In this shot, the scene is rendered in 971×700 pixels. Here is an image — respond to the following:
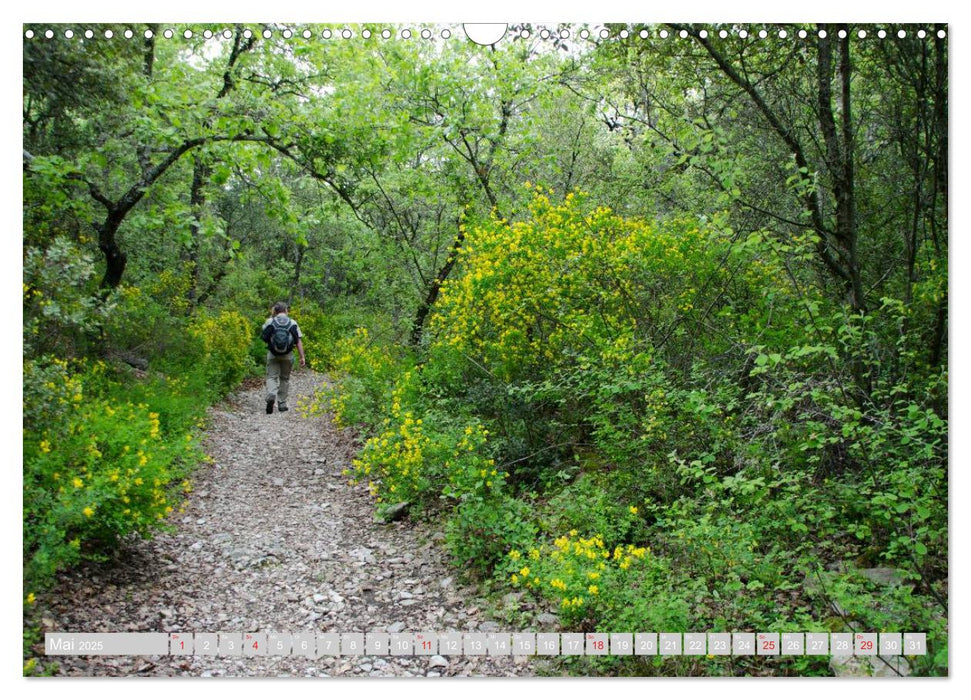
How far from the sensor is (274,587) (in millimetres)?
3760

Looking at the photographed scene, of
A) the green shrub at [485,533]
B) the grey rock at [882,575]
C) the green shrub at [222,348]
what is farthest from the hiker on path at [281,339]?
the grey rock at [882,575]

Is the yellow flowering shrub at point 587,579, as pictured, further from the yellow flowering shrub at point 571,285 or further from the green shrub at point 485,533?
the yellow flowering shrub at point 571,285

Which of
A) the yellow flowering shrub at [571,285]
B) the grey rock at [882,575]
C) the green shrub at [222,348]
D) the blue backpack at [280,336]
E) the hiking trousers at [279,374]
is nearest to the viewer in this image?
the grey rock at [882,575]

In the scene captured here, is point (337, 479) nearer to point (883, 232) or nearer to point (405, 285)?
point (405, 285)

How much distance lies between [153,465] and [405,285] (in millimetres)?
6079

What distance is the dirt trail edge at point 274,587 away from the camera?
236 centimetres

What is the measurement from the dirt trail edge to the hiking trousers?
322cm

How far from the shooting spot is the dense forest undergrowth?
3012 mm

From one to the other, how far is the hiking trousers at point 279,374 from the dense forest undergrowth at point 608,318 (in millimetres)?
1179

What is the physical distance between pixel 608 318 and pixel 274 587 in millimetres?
3564

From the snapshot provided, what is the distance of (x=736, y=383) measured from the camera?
4188mm

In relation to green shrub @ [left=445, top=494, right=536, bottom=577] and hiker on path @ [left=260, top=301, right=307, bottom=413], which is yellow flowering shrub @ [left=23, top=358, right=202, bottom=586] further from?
hiker on path @ [left=260, top=301, right=307, bottom=413]

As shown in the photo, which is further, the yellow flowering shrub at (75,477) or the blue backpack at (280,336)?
the blue backpack at (280,336)

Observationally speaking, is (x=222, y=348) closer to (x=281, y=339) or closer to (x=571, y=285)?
(x=281, y=339)
